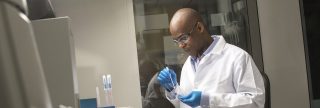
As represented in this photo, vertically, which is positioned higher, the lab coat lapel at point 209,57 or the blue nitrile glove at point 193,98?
the lab coat lapel at point 209,57

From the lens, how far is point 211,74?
73.0 inches

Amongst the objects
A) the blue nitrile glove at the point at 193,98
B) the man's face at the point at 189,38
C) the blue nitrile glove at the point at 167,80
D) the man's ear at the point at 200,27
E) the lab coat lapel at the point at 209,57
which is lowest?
the blue nitrile glove at the point at 193,98

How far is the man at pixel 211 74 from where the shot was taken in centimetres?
171

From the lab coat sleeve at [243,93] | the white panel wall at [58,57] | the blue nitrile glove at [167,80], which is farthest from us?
the blue nitrile glove at [167,80]

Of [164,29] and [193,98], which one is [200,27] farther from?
[164,29]

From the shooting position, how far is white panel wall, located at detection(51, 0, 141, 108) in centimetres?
258

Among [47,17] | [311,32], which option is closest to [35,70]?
[47,17]

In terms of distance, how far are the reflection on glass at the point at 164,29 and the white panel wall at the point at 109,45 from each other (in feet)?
0.28

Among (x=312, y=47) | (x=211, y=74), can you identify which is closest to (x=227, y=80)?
(x=211, y=74)

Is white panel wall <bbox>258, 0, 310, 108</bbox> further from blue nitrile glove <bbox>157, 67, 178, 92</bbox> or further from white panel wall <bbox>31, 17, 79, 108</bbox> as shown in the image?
white panel wall <bbox>31, 17, 79, 108</bbox>

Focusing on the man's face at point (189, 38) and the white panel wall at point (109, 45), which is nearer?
the man's face at point (189, 38)

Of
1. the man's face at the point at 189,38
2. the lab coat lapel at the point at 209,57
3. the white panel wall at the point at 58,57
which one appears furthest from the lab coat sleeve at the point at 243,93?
the white panel wall at the point at 58,57

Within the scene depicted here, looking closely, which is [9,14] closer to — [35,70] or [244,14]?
[35,70]

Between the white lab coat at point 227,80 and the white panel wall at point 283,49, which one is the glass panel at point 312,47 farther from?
the white lab coat at point 227,80
